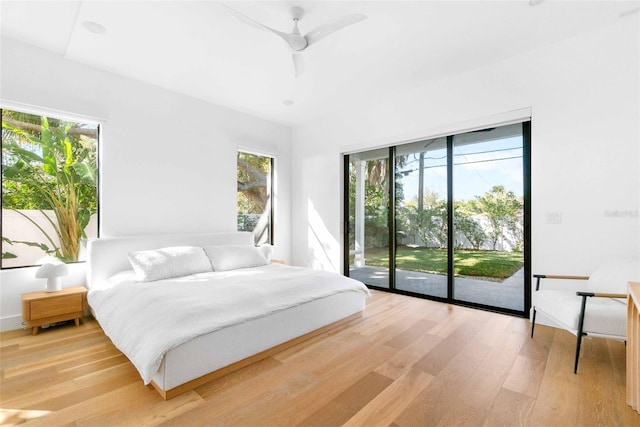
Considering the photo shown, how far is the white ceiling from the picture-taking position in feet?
8.02

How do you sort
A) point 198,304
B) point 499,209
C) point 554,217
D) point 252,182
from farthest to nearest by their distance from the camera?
point 252,182 < point 499,209 < point 554,217 < point 198,304

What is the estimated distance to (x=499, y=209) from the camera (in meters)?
3.50

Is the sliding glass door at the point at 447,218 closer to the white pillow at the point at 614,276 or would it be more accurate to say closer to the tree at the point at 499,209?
the tree at the point at 499,209

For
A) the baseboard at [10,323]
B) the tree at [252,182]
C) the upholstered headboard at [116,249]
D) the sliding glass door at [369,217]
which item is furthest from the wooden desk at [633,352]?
the baseboard at [10,323]

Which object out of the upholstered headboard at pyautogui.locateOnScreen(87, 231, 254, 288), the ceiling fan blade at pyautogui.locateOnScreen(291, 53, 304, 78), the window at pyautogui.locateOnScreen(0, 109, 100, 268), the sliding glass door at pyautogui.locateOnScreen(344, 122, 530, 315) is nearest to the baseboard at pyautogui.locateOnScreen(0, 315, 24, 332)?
the window at pyautogui.locateOnScreen(0, 109, 100, 268)

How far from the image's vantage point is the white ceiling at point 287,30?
2445 millimetres

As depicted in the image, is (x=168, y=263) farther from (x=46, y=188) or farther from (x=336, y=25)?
(x=336, y=25)

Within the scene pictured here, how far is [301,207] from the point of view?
5.43 m

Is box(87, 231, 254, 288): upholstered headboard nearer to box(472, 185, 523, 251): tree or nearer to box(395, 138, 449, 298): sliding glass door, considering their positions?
box(395, 138, 449, 298): sliding glass door

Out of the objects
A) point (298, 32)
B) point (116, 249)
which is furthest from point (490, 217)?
point (116, 249)

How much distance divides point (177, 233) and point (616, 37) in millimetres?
5138

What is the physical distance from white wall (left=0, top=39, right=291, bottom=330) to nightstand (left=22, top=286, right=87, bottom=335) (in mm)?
332

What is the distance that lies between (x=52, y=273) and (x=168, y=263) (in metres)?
1.04

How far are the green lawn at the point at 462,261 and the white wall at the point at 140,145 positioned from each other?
267 cm
